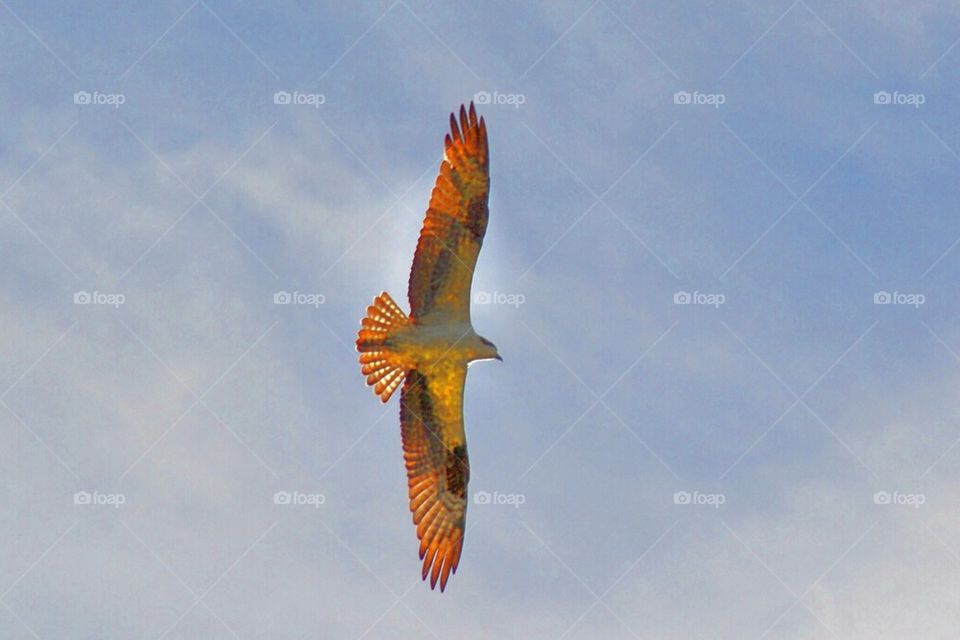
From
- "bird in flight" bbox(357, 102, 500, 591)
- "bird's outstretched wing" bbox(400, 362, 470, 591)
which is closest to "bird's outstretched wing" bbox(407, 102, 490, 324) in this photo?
"bird in flight" bbox(357, 102, 500, 591)

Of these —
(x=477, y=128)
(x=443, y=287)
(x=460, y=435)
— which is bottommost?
(x=460, y=435)

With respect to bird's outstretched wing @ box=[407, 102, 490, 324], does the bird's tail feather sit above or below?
below

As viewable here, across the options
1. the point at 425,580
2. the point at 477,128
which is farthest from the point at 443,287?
the point at 425,580

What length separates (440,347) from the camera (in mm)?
23156

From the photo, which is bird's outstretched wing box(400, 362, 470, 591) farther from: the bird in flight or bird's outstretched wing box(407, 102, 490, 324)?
bird's outstretched wing box(407, 102, 490, 324)

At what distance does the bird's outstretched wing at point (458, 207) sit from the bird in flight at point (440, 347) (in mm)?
14

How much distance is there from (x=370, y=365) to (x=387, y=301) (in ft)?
3.21

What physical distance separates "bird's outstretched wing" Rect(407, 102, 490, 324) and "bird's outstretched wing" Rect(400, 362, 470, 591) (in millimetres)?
2001

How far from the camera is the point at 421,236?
75.0ft

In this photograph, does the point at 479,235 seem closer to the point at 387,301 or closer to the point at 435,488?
the point at 387,301

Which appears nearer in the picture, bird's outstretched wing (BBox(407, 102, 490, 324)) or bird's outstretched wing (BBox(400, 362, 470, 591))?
bird's outstretched wing (BBox(407, 102, 490, 324))

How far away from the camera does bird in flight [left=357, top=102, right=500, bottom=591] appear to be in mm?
22719

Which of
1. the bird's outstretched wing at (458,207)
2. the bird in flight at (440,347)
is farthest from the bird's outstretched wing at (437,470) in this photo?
the bird's outstretched wing at (458,207)

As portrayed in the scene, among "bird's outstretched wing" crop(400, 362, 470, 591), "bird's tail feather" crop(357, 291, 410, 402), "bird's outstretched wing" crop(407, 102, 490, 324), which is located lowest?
"bird's outstretched wing" crop(400, 362, 470, 591)
